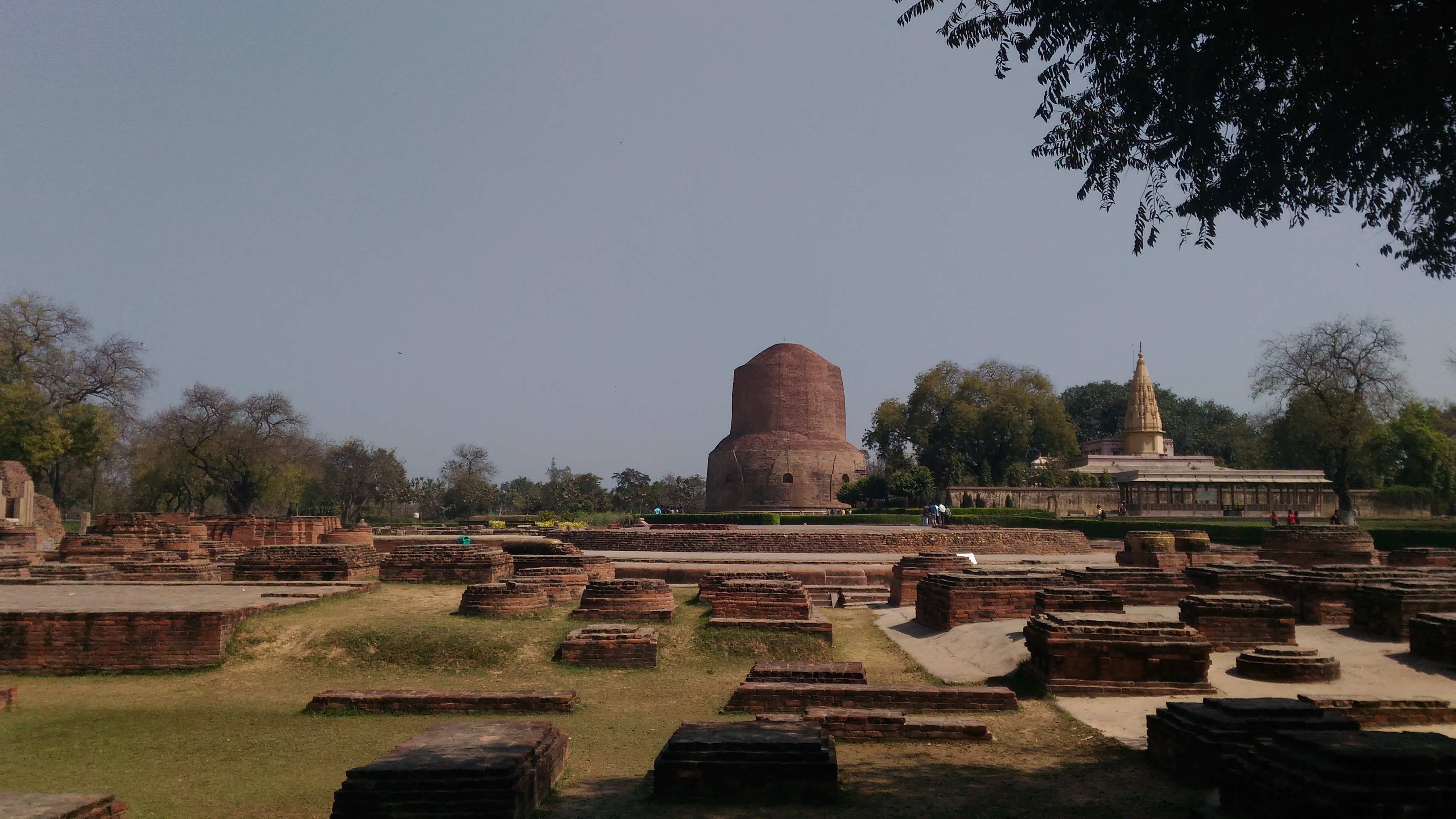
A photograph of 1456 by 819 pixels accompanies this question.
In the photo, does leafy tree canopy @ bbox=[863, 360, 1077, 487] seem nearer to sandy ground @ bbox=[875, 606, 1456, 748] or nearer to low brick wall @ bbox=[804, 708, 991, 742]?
sandy ground @ bbox=[875, 606, 1456, 748]

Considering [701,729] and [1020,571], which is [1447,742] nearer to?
[701,729]

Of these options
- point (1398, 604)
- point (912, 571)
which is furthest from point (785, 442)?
point (1398, 604)

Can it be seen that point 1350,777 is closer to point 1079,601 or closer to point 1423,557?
point 1079,601

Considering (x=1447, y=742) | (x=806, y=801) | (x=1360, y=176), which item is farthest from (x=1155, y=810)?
(x=1360, y=176)

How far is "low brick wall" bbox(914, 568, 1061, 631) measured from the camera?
892 cm

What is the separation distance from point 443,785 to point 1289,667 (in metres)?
5.44

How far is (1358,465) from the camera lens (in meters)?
32.5

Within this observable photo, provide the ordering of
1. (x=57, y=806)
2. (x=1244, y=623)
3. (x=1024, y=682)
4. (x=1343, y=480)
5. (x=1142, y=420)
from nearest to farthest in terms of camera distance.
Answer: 1. (x=57, y=806)
2. (x=1024, y=682)
3. (x=1244, y=623)
4. (x=1343, y=480)
5. (x=1142, y=420)

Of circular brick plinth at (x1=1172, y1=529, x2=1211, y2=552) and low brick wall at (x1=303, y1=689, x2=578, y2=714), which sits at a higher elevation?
circular brick plinth at (x1=1172, y1=529, x2=1211, y2=552)

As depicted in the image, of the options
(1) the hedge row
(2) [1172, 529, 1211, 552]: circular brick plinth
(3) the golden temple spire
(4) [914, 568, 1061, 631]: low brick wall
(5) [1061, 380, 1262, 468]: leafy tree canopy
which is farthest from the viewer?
(5) [1061, 380, 1262, 468]: leafy tree canopy

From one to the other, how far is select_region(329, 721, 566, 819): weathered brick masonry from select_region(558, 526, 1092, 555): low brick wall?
14.6 metres

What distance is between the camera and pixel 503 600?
8.64 m

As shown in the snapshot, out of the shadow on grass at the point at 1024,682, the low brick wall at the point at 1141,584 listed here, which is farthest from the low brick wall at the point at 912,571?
the shadow on grass at the point at 1024,682

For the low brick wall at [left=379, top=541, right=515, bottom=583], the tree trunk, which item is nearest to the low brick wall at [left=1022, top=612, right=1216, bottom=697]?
the low brick wall at [left=379, top=541, right=515, bottom=583]
